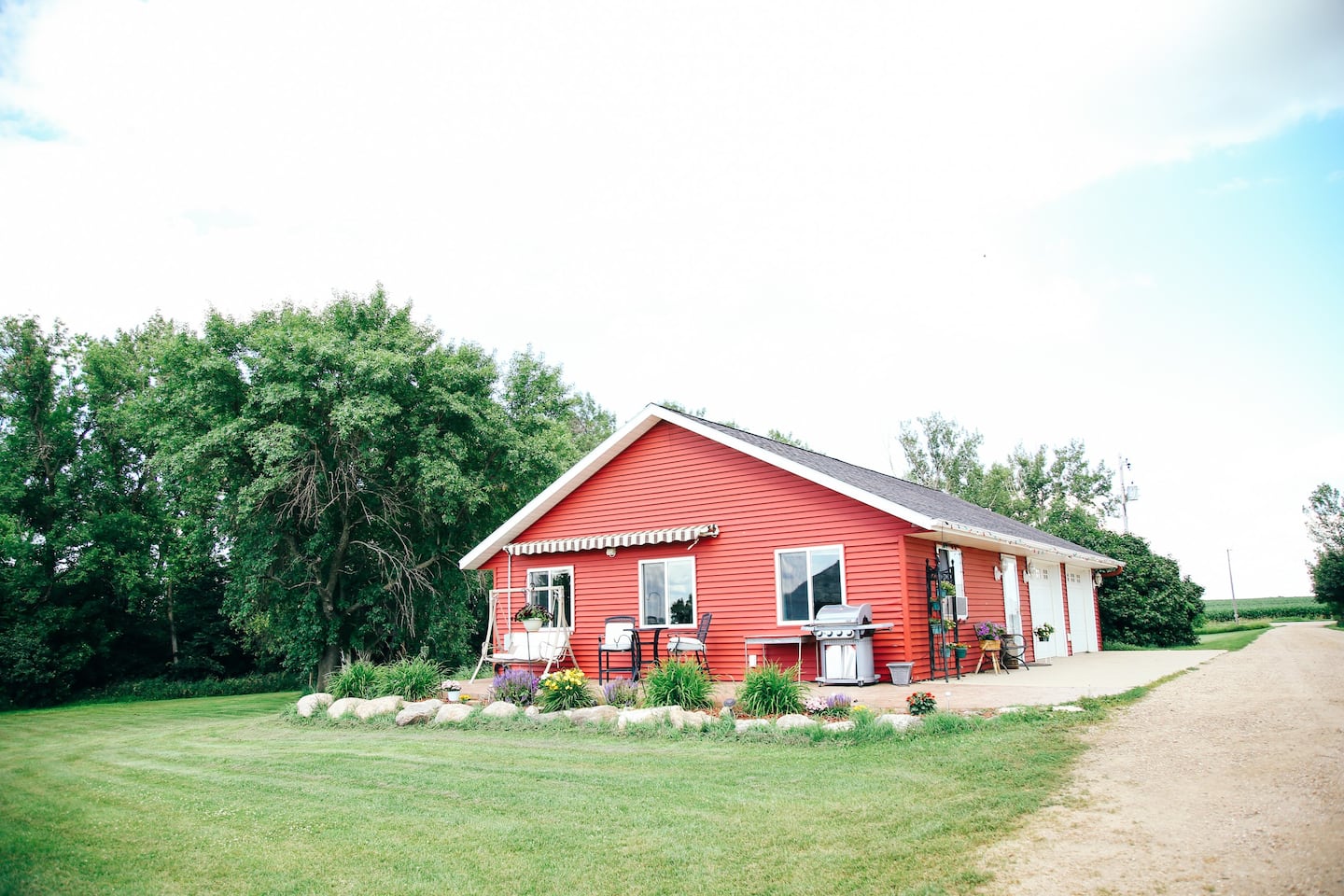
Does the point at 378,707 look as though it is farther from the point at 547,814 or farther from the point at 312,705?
the point at 547,814

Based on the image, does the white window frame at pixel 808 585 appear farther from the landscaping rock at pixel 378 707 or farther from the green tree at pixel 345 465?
the green tree at pixel 345 465

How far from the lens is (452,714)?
1238 cm

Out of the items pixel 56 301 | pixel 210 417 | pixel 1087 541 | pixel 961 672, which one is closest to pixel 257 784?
pixel 961 672

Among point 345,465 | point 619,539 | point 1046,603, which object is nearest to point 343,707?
point 619,539

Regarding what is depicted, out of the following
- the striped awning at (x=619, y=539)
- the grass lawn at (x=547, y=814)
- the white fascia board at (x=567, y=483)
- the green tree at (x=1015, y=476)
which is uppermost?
the green tree at (x=1015, y=476)

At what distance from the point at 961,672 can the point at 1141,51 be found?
9.60 m

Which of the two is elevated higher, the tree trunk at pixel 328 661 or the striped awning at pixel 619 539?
the striped awning at pixel 619 539

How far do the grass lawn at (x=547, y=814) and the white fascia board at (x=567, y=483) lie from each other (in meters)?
6.77

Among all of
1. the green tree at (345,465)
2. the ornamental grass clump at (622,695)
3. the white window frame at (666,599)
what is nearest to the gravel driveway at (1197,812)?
the ornamental grass clump at (622,695)

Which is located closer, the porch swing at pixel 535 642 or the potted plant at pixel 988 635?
the potted plant at pixel 988 635

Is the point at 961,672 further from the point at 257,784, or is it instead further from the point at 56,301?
the point at 56,301

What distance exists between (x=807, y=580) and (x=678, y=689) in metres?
3.81

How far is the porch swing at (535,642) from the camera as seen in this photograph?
15.9 meters

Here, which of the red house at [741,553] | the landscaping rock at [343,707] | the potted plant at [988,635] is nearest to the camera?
the landscaping rock at [343,707]
